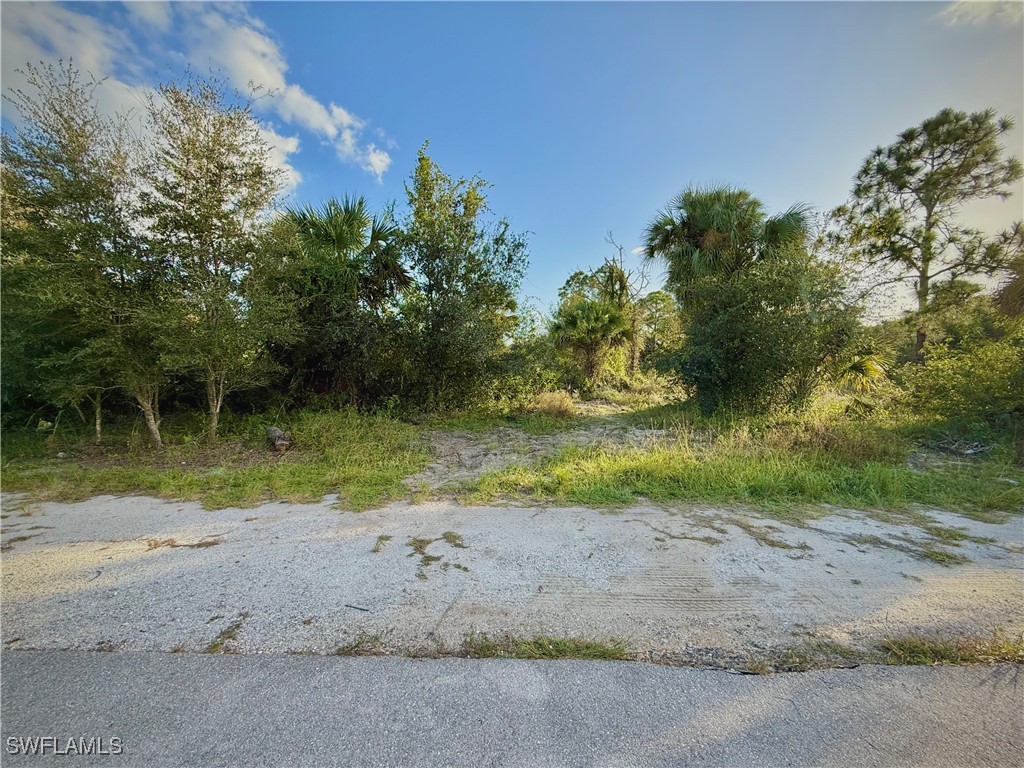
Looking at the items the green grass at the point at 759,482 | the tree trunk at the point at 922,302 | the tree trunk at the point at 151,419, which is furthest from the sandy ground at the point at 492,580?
the tree trunk at the point at 922,302

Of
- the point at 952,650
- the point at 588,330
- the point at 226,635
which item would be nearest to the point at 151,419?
the point at 226,635

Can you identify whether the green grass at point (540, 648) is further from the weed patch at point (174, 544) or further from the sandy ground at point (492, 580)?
the weed patch at point (174, 544)

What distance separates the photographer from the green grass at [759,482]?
149 inches

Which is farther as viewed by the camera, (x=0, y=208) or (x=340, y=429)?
(x=340, y=429)

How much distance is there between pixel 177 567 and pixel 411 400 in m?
6.30

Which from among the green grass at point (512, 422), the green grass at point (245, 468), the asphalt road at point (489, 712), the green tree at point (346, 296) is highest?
the green tree at point (346, 296)

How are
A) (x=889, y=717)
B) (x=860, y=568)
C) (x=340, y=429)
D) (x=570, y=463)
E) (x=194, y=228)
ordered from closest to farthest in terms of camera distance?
(x=889, y=717) < (x=860, y=568) < (x=570, y=463) < (x=194, y=228) < (x=340, y=429)

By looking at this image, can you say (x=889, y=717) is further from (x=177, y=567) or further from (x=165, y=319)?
(x=165, y=319)

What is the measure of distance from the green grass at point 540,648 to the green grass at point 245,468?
2.18 m

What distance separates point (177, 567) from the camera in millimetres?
2566

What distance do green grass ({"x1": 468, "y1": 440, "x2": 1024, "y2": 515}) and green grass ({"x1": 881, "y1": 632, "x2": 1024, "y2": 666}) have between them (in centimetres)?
168

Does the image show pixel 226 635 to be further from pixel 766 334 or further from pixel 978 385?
pixel 978 385

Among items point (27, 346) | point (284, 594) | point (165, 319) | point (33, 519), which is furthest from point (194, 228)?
point (284, 594)

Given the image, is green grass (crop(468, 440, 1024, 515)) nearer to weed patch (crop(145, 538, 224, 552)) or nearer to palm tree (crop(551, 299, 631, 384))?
weed patch (crop(145, 538, 224, 552))
